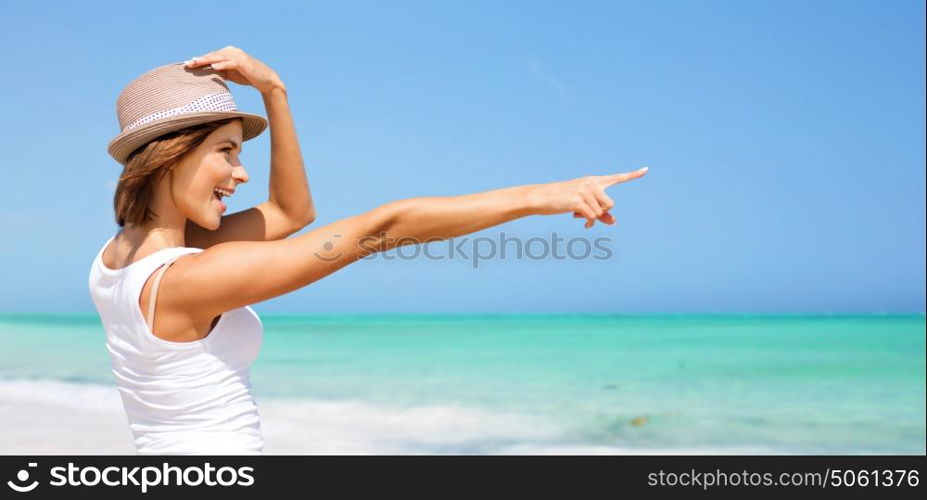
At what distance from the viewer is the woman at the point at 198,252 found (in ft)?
6.73

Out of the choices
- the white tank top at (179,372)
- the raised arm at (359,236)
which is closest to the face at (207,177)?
the white tank top at (179,372)

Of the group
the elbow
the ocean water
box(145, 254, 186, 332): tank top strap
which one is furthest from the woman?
the ocean water

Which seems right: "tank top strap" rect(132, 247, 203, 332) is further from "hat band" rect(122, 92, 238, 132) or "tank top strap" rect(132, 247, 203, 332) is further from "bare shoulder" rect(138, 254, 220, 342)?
"hat band" rect(122, 92, 238, 132)

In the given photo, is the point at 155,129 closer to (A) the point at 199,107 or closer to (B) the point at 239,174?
(A) the point at 199,107

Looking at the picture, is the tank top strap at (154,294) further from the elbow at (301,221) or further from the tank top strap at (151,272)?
the elbow at (301,221)

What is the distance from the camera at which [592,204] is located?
1975 millimetres

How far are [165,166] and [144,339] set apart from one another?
0.44 m

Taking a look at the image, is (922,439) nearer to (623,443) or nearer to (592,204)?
(623,443)

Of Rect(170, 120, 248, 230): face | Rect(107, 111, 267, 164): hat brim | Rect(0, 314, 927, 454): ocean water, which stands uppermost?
Rect(0, 314, 927, 454): ocean water

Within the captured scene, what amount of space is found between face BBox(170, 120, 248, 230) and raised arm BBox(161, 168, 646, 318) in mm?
237

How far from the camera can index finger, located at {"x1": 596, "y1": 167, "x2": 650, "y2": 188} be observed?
2.02 m

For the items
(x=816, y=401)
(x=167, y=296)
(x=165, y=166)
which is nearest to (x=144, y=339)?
(x=167, y=296)

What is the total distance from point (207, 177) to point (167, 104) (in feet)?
0.68

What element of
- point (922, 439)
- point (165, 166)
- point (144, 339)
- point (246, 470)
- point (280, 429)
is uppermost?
point (280, 429)
